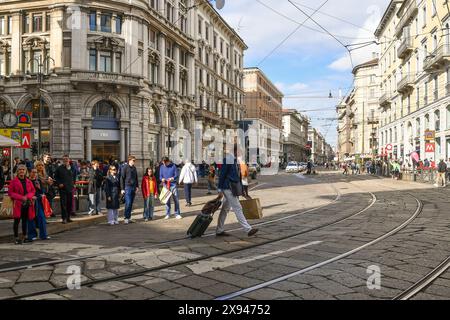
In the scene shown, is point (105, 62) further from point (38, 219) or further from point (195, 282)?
point (195, 282)

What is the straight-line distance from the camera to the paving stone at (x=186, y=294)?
4262 mm

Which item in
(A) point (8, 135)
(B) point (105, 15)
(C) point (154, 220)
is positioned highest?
(B) point (105, 15)

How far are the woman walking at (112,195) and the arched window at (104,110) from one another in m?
23.2

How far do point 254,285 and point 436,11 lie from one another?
34.3m

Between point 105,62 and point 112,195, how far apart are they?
24622mm

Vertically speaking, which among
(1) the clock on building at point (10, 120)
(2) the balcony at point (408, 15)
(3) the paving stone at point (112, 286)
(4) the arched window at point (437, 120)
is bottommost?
(3) the paving stone at point (112, 286)

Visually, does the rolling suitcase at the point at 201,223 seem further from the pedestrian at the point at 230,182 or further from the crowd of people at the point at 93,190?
the pedestrian at the point at 230,182

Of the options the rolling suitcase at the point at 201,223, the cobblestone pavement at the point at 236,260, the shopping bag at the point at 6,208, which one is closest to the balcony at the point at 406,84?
the cobblestone pavement at the point at 236,260

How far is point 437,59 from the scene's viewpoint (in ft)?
101

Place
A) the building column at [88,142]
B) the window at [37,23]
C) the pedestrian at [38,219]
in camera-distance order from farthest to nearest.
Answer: the window at [37,23]
the building column at [88,142]
the pedestrian at [38,219]

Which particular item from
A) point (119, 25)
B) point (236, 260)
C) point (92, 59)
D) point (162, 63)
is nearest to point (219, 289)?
point (236, 260)

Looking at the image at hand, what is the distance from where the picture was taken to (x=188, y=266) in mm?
5578
